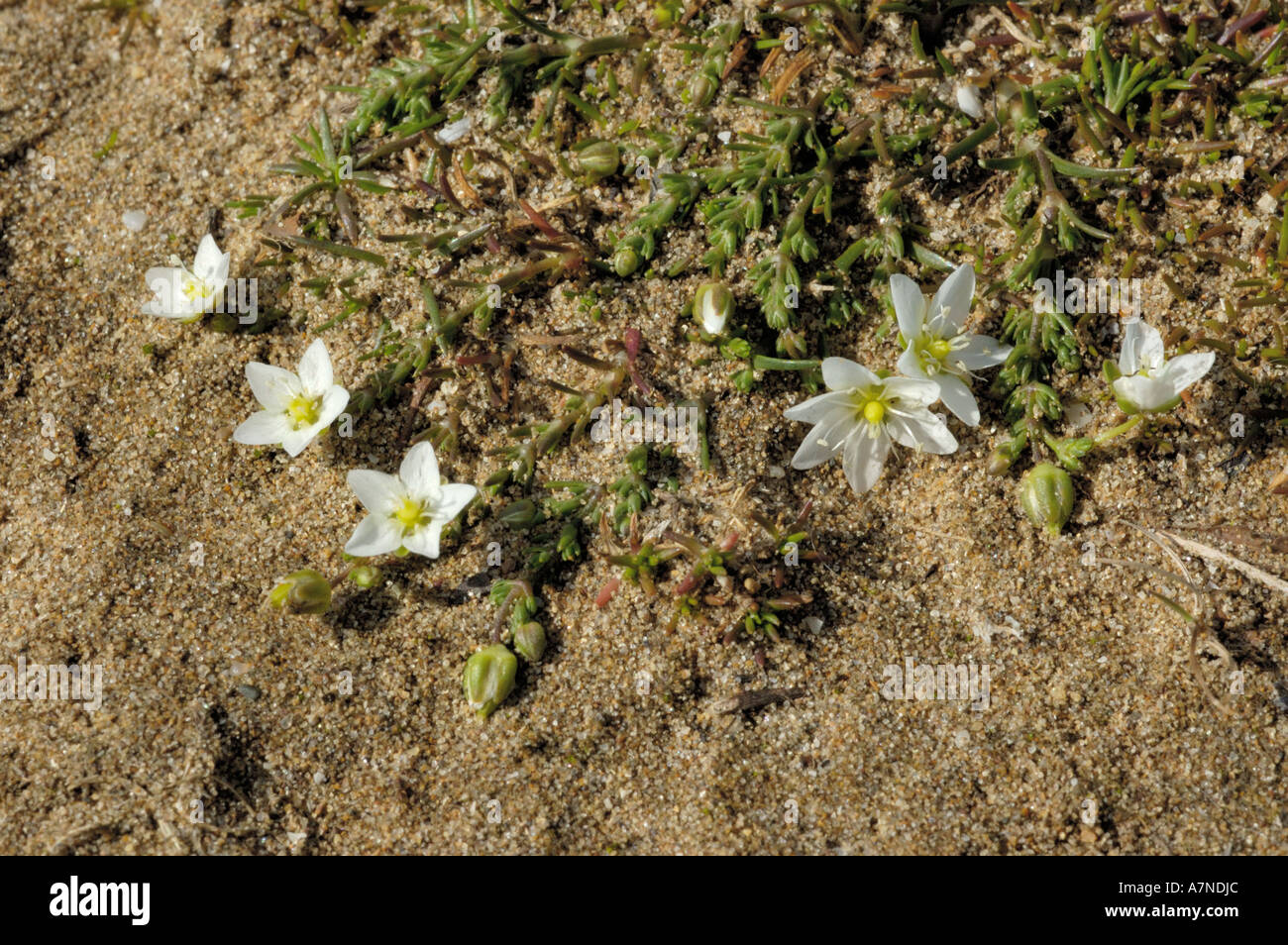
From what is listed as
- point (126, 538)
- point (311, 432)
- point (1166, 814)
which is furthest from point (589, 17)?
point (1166, 814)

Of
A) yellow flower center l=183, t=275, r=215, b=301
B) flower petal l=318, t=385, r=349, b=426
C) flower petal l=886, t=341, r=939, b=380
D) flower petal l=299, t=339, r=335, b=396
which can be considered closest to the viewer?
flower petal l=886, t=341, r=939, b=380

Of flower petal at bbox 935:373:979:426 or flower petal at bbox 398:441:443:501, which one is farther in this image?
flower petal at bbox 398:441:443:501

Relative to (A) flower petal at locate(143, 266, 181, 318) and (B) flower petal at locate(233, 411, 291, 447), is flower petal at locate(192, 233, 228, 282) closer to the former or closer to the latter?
(A) flower petal at locate(143, 266, 181, 318)

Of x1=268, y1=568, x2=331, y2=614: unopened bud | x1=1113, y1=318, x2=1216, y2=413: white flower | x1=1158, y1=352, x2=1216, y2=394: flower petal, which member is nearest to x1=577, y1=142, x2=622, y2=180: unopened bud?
x1=268, y1=568, x2=331, y2=614: unopened bud

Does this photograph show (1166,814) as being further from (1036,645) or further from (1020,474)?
(1020,474)

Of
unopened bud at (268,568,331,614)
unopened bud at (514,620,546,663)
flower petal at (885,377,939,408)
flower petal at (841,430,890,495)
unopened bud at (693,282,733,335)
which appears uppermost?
unopened bud at (693,282,733,335)

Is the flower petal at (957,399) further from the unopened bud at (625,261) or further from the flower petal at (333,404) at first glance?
the flower petal at (333,404)
